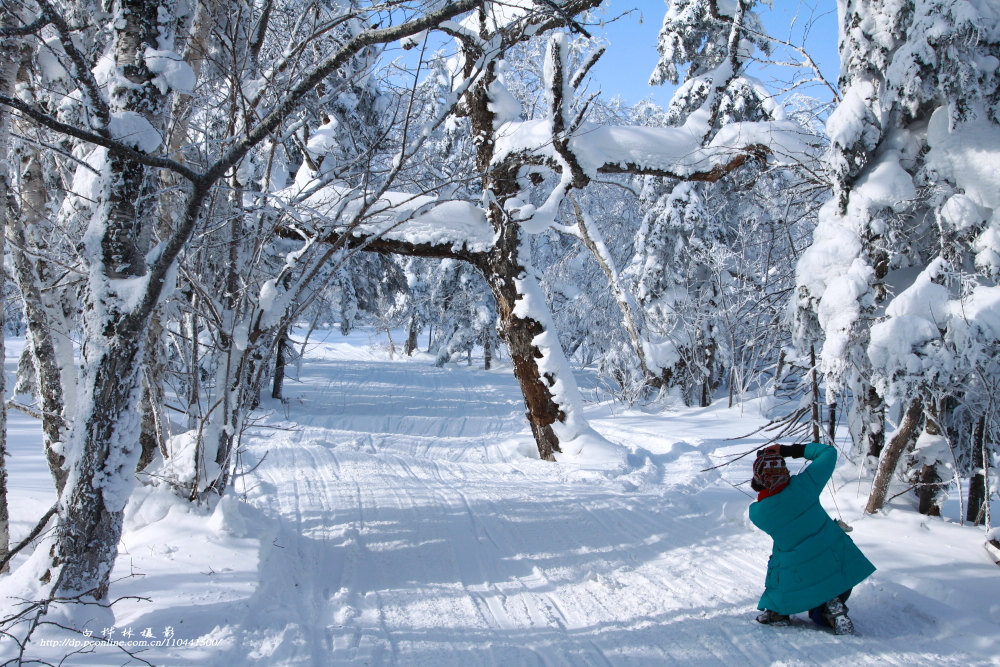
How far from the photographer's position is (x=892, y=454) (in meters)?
4.54

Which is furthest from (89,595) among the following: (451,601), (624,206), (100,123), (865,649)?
(624,206)

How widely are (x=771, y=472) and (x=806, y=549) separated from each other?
464mm

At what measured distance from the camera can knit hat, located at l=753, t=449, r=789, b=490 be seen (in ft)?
11.2

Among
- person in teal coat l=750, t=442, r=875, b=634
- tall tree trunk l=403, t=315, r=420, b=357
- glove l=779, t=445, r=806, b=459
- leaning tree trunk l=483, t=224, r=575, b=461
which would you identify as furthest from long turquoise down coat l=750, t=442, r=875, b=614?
tall tree trunk l=403, t=315, r=420, b=357

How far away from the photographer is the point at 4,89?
14.4 ft

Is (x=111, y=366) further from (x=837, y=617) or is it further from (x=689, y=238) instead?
(x=689, y=238)

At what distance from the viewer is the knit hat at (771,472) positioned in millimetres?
3424

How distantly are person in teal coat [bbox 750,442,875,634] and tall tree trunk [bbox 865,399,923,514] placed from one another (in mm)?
1445

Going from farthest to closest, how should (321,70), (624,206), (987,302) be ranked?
(624,206) < (987,302) < (321,70)

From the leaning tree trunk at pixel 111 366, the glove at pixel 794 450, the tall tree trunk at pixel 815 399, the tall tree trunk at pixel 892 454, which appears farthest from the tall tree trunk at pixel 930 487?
the leaning tree trunk at pixel 111 366

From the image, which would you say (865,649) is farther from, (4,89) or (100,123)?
(4,89)

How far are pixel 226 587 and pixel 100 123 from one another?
246 centimetres

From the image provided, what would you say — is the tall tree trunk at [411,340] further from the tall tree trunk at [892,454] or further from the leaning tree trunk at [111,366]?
the leaning tree trunk at [111,366]

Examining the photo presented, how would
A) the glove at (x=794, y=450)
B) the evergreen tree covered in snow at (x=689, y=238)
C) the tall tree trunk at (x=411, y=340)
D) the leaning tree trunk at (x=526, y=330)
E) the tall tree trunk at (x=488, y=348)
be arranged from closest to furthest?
the glove at (x=794, y=450) → the leaning tree trunk at (x=526, y=330) → the evergreen tree covered in snow at (x=689, y=238) → the tall tree trunk at (x=488, y=348) → the tall tree trunk at (x=411, y=340)
